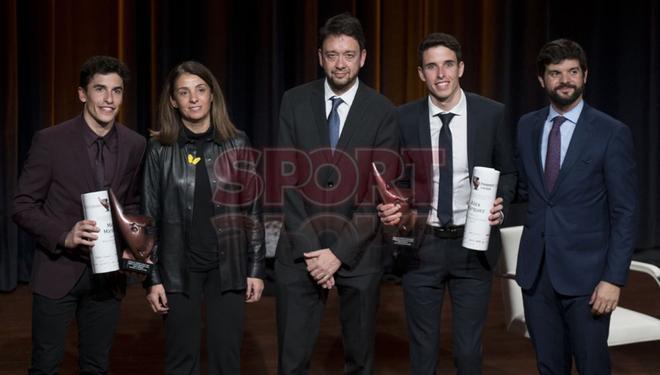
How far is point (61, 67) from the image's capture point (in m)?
5.57

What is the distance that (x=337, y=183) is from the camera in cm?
271

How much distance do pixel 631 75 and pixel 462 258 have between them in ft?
15.1

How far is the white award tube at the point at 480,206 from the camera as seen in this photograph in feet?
8.59

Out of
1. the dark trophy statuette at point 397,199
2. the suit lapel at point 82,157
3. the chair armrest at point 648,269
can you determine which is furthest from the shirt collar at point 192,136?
the chair armrest at point 648,269

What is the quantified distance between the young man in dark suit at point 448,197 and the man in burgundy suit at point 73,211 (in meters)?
0.98

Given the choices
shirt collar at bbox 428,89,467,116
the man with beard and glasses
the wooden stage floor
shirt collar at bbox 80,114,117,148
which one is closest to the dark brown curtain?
the wooden stage floor

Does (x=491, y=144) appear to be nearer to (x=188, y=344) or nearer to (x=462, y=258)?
(x=462, y=258)

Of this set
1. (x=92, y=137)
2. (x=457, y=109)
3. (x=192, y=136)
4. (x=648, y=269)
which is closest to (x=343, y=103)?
(x=457, y=109)

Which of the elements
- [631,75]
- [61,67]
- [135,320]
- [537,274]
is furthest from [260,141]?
[537,274]

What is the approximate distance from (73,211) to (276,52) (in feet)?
10.9

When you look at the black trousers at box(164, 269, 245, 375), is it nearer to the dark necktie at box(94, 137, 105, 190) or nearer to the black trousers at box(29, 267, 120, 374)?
the black trousers at box(29, 267, 120, 374)

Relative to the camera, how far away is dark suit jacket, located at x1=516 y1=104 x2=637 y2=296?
263 centimetres

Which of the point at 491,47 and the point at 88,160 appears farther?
the point at 491,47

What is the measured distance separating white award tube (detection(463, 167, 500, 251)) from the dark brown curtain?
3432mm
